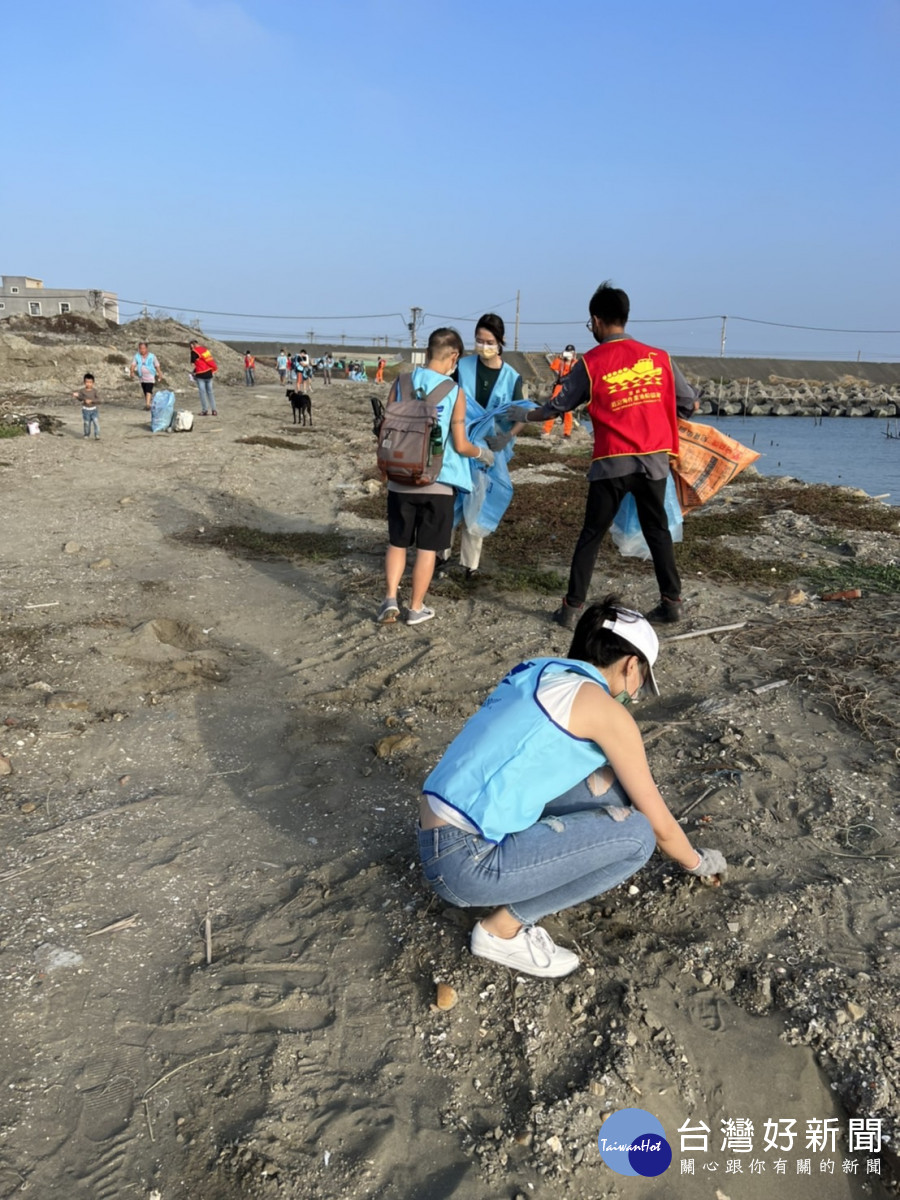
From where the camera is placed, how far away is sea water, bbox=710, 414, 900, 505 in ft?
58.7

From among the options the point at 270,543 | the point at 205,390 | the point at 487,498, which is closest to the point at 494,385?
the point at 487,498

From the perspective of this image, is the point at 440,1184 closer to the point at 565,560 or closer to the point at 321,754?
the point at 321,754

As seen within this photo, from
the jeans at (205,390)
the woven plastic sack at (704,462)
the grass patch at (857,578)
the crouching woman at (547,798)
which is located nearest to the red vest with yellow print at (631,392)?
the woven plastic sack at (704,462)

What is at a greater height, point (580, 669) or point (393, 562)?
point (580, 669)

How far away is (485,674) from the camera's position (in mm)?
4727

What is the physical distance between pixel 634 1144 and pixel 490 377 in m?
4.91

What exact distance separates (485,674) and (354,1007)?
96.1 inches

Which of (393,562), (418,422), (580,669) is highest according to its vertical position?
(418,422)

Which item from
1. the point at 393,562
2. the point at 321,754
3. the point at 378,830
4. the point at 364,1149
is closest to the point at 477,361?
the point at 393,562

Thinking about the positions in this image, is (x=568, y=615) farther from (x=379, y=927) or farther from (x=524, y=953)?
(x=524, y=953)

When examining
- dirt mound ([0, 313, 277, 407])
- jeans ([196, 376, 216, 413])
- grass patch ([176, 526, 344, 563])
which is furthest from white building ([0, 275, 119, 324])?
grass patch ([176, 526, 344, 563])

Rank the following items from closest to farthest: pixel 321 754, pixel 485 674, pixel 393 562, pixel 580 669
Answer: pixel 580 669, pixel 321 754, pixel 485 674, pixel 393 562

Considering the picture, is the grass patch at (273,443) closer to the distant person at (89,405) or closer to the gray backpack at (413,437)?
the distant person at (89,405)

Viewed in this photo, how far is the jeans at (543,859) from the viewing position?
2416 millimetres
